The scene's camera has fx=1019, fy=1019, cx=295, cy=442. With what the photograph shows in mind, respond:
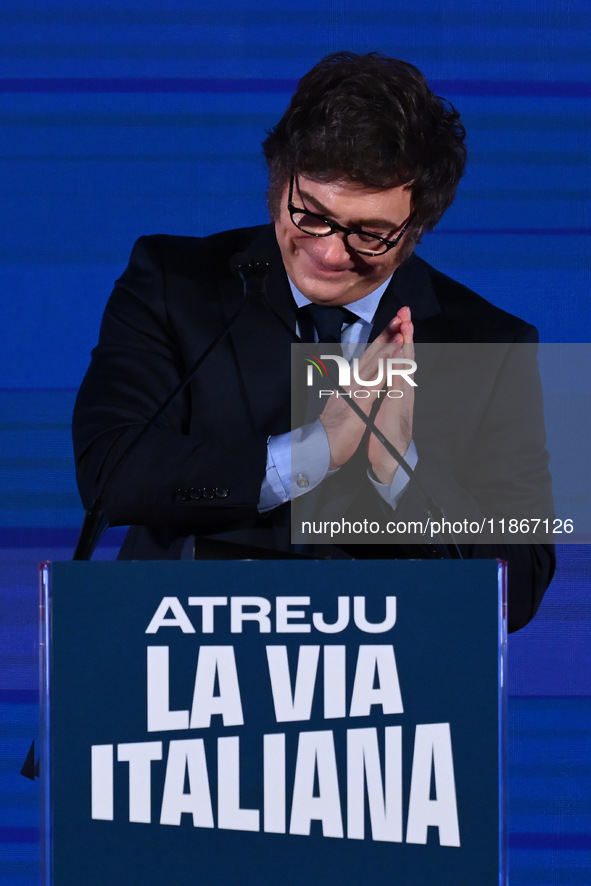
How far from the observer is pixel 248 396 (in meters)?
1.91

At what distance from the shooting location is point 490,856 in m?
1.05

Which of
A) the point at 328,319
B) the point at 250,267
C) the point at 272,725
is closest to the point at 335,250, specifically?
the point at 328,319

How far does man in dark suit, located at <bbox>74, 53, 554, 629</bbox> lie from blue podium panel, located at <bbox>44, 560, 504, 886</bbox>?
25.5 inches

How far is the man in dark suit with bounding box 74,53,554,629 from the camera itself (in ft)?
5.94

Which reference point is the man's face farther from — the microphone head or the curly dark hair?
the microphone head

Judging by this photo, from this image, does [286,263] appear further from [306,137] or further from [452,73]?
[452,73]

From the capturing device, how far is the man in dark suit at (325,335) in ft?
5.94

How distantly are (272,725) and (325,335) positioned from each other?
99 centimetres

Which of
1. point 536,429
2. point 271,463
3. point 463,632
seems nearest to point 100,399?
point 271,463

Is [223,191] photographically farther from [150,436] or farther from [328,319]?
[150,436]

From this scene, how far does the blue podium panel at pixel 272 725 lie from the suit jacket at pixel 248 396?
666 mm

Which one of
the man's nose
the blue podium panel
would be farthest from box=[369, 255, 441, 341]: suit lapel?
the blue podium panel

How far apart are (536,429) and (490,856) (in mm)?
1050

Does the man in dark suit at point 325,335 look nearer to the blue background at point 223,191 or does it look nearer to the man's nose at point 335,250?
the man's nose at point 335,250
